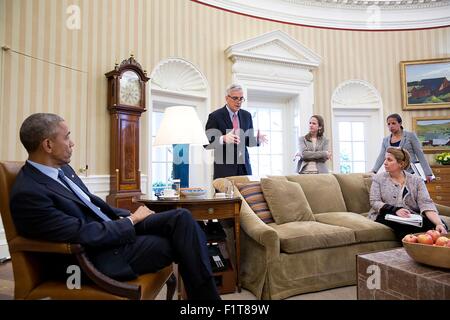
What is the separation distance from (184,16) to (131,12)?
30.0 inches

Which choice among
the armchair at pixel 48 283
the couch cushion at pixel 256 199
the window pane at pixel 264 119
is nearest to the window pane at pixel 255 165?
the window pane at pixel 264 119

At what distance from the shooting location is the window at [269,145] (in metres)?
5.38

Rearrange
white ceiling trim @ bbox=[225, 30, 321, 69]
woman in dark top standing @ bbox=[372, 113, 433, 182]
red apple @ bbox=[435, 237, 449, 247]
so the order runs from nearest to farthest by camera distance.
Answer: red apple @ bbox=[435, 237, 449, 247] → woman in dark top standing @ bbox=[372, 113, 433, 182] → white ceiling trim @ bbox=[225, 30, 321, 69]

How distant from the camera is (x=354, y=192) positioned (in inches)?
131

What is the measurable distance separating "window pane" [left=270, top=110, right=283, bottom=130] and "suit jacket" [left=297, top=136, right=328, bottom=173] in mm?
1794

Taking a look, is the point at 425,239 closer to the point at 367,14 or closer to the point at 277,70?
the point at 277,70

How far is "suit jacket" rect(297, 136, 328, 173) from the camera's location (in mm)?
3688

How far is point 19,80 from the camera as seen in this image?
3.42m

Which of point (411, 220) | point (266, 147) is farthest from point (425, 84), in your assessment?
point (411, 220)

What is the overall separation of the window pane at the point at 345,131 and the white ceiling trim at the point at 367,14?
5.62 ft

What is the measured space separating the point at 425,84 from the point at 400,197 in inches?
154

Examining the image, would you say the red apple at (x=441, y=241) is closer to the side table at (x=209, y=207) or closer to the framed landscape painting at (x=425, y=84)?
the side table at (x=209, y=207)

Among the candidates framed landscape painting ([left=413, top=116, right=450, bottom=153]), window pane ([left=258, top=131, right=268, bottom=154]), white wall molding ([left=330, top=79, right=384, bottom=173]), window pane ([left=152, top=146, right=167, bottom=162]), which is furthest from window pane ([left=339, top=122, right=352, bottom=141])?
window pane ([left=152, top=146, right=167, bottom=162])

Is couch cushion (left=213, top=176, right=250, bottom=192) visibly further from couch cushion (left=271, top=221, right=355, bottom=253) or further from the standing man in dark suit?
couch cushion (left=271, top=221, right=355, bottom=253)
